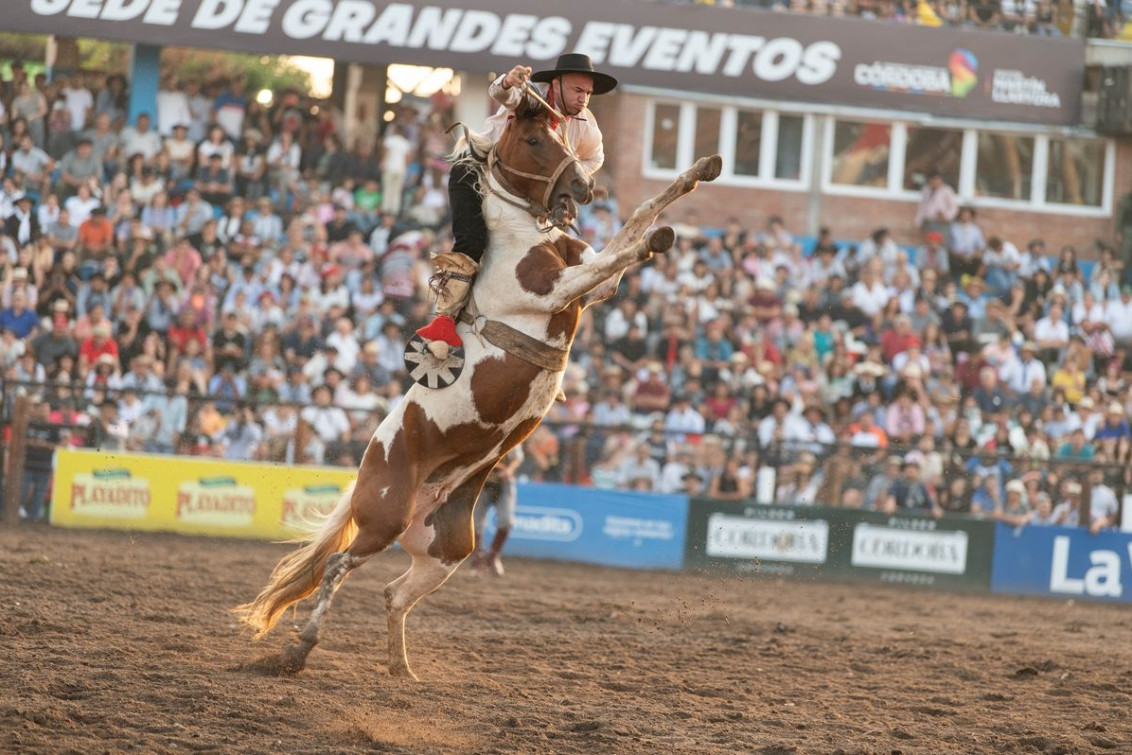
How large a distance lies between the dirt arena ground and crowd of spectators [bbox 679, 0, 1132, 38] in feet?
33.2

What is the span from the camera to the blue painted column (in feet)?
59.0

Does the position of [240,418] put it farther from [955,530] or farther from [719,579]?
[955,530]

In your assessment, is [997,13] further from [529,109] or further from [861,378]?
[529,109]

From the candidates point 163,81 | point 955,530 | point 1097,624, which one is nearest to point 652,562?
point 955,530

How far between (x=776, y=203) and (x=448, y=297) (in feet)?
48.9

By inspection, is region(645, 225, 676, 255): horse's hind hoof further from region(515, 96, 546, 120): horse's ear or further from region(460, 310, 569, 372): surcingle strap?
region(515, 96, 546, 120): horse's ear

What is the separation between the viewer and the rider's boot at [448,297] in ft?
21.8

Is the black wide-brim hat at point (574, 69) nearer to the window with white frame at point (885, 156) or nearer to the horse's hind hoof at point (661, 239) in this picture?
the horse's hind hoof at point (661, 239)

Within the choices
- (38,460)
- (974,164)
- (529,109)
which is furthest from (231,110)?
(529,109)

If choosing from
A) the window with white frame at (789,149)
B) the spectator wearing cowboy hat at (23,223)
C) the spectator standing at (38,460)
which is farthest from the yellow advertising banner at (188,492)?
the window with white frame at (789,149)

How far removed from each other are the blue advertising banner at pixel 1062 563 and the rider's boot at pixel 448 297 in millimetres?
9211

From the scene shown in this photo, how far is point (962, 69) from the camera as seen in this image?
19.2 meters

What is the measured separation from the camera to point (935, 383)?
1642cm

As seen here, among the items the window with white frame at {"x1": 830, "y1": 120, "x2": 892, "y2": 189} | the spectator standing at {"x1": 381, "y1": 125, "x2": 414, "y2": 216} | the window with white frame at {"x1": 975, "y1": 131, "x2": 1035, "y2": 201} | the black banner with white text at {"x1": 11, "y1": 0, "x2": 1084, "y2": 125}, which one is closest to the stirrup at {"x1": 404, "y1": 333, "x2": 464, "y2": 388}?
the spectator standing at {"x1": 381, "y1": 125, "x2": 414, "y2": 216}
